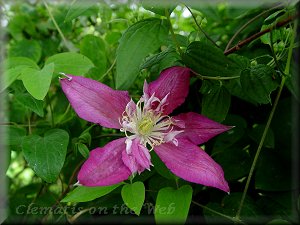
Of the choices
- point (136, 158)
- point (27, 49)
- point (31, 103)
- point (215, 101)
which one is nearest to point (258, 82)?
point (215, 101)

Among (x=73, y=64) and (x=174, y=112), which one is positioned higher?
(x=73, y=64)

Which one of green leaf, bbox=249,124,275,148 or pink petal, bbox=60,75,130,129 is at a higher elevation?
pink petal, bbox=60,75,130,129

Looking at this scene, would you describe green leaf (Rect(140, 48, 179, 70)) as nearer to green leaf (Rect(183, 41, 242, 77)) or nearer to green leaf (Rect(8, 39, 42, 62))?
green leaf (Rect(183, 41, 242, 77))

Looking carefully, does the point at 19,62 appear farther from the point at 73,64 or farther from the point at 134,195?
the point at 134,195

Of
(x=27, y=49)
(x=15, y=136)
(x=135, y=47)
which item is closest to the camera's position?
(x=135, y=47)

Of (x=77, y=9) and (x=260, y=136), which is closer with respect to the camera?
(x=77, y=9)

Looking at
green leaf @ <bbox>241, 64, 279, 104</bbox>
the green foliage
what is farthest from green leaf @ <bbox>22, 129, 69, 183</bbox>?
green leaf @ <bbox>241, 64, 279, 104</bbox>

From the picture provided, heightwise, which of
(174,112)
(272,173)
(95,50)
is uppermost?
(95,50)

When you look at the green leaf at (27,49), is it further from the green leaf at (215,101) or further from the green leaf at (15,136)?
the green leaf at (215,101)
